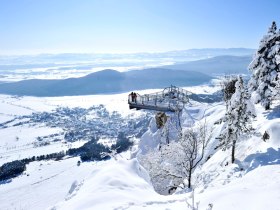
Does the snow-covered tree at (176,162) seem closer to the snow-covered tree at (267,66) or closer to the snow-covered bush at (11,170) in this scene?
the snow-covered tree at (267,66)

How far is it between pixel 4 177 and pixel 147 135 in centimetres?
11325

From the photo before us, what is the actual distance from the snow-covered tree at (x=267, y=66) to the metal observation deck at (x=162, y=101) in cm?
1709

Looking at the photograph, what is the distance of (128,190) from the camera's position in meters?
18.1

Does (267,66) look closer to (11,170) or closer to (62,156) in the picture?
(11,170)

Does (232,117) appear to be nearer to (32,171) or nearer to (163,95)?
(163,95)

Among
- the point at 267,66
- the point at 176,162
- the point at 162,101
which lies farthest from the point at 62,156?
the point at 267,66

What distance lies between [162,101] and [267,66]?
75.4 feet

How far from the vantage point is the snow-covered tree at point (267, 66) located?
3098cm

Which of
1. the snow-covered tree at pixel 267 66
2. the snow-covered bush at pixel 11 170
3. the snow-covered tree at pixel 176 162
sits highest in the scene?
the snow-covered tree at pixel 267 66

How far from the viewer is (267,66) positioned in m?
31.6

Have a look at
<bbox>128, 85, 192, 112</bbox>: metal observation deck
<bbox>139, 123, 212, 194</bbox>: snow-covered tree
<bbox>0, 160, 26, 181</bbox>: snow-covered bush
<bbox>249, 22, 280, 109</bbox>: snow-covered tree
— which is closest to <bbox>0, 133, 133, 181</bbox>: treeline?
<bbox>0, 160, 26, 181</bbox>: snow-covered bush

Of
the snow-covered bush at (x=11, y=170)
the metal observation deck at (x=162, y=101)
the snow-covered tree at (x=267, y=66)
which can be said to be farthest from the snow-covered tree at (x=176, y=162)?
the snow-covered bush at (x=11, y=170)

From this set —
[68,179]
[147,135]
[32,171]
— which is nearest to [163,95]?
[147,135]

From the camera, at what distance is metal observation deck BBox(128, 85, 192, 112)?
159 ft
